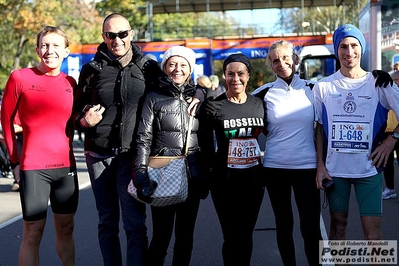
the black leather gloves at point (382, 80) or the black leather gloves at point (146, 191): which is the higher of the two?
the black leather gloves at point (382, 80)

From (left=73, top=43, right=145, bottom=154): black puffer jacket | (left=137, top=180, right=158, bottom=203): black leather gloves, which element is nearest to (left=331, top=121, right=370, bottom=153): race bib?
(left=137, top=180, right=158, bottom=203): black leather gloves

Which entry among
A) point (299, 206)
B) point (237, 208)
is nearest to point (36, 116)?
point (237, 208)

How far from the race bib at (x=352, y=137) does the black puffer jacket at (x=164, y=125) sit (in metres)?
1.12

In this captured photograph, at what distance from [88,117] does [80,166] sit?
33.6 feet

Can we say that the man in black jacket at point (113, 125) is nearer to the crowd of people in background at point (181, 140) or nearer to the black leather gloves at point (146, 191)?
the crowd of people in background at point (181, 140)

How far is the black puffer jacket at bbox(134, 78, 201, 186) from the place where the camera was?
460cm

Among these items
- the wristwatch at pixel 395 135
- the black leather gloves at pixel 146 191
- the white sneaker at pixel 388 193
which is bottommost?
the white sneaker at pixel 388 193

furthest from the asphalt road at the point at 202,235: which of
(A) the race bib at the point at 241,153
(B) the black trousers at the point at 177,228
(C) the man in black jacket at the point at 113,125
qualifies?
(A) the race bib at the point at 241,153

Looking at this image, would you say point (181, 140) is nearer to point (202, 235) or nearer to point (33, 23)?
point (202, 235)

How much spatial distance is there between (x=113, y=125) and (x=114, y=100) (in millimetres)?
197

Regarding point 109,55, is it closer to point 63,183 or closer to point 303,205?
point 63,183

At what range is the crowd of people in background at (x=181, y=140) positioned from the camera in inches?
179

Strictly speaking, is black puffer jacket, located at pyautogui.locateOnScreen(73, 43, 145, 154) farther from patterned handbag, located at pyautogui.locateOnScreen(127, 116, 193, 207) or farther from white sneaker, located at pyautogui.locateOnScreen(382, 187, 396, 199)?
white sneaker, located at pyautogui.locateOnScreen(382, 187, 396, 199)

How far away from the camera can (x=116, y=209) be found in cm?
487
